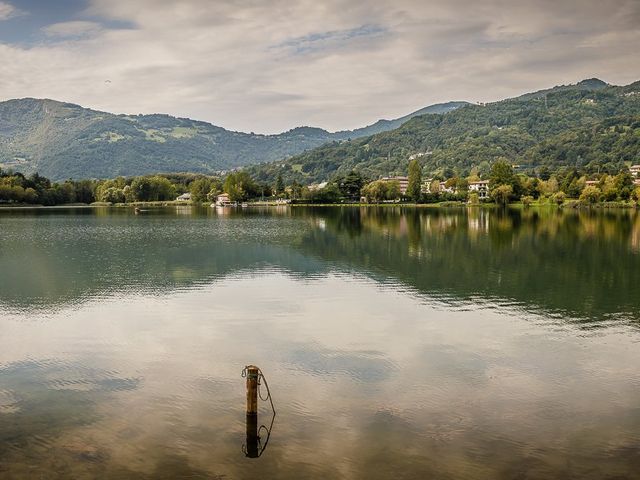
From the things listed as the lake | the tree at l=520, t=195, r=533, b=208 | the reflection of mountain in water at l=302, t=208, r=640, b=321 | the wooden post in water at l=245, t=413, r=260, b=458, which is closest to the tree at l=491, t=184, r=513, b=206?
the tree at l=520, t=195, r=533, b=208

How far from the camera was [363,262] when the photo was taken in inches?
1938

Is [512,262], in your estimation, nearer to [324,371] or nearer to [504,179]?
[324,371]

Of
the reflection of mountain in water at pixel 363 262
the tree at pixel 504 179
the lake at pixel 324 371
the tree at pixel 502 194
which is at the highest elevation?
the tree at pixel 504 179

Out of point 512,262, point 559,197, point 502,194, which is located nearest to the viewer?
point 512,262

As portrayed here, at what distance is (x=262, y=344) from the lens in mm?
24000

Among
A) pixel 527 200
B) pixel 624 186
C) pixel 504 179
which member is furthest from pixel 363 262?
pixel 504 179

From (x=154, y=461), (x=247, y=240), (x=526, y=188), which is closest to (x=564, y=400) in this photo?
(x=154, y=461)

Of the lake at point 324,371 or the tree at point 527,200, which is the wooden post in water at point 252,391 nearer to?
the lake at point 324,371

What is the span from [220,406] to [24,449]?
511 cm

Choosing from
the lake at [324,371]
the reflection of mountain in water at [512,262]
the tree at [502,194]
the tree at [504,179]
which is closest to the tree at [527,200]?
the tree at [502,194]

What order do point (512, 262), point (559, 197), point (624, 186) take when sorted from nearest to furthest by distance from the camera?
point (512, 262), point (624, 186), point (559, 197)

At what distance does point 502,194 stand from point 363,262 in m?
136

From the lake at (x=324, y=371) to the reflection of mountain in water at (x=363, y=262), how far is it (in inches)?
15.7

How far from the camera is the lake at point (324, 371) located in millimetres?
13977
